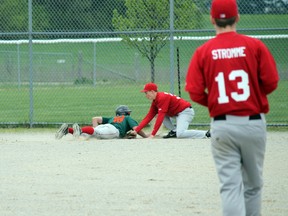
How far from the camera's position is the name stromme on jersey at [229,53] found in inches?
221

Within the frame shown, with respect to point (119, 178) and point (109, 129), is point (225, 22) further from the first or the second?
point (109, 129)

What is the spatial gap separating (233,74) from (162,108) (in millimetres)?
8278

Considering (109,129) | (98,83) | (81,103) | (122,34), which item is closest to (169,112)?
(109,129)

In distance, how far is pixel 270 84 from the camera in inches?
225

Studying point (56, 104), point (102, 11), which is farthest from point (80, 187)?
point (56, 104)

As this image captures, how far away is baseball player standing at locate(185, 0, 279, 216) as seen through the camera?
562 cm

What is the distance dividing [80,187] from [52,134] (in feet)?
21.8

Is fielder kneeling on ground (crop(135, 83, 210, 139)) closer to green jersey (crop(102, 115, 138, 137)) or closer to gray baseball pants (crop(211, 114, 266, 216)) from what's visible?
green jersey (crop(102, 115, 138, 137))

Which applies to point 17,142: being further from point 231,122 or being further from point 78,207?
point 231,122

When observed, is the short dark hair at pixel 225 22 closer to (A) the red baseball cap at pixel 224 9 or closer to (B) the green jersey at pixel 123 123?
(A) the red baseball cap at pixel 224 9

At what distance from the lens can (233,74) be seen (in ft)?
18.4

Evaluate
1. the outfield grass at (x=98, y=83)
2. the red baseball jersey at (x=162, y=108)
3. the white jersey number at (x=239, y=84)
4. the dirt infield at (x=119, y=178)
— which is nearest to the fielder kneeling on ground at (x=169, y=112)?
the red baseball jersey at (x=162, y=108)

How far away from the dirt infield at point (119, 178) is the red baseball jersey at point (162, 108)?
0.45 meters

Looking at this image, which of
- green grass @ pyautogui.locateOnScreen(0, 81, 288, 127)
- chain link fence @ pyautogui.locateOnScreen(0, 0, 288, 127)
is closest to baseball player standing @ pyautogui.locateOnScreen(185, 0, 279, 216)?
chain link fence @ pyautogui.locateOnScreen(0, 0, 288, 127)
